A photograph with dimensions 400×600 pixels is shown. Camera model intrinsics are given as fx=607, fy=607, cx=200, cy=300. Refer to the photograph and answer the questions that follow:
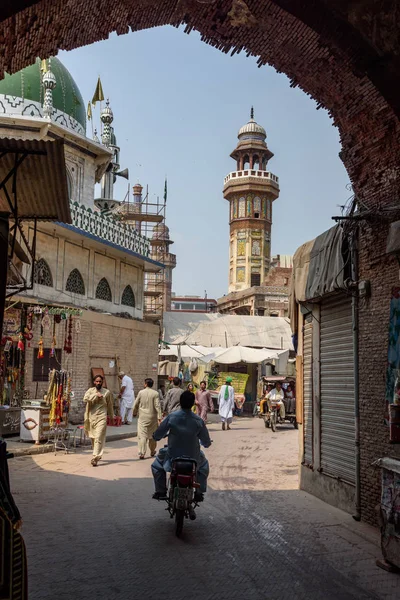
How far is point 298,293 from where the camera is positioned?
9930 mm

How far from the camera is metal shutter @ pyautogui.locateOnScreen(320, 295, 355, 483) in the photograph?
8.26 metres

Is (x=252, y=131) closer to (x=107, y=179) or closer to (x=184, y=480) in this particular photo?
(x=107, y=179)

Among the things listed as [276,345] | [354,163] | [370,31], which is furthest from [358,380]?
[276,345]

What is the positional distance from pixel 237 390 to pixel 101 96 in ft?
49.8

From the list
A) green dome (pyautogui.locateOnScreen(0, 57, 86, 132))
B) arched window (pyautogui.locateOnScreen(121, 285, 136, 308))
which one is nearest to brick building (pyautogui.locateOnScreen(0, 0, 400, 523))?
green dome (pyautogui.locateOnScreen(0, 57, 86, 132))

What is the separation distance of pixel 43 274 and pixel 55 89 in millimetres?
7377

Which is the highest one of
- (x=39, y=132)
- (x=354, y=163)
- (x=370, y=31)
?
(x=39, y=132)

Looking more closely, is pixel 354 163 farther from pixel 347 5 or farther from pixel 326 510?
pixel 326 510

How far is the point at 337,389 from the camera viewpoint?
8.71m

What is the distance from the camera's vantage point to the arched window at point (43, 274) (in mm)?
18923

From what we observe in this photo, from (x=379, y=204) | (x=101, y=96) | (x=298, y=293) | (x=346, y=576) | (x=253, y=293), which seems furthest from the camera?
(x=253, y=293)

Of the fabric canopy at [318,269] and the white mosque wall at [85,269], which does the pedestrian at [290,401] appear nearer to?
the white mosque wall at [85,269]

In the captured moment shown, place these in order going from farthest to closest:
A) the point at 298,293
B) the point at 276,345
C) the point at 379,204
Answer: the point at 276,345, the point at 298,293, the point at 379,204

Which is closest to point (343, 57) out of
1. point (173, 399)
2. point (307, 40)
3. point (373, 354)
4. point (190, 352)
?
point (307, 40)
